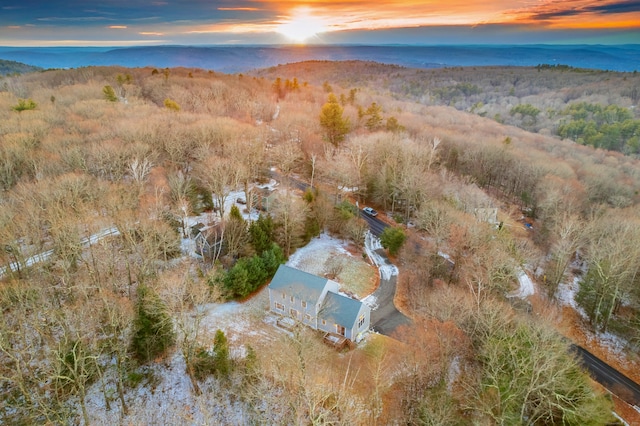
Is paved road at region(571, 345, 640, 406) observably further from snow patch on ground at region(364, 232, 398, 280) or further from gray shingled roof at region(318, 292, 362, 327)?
snow patch on ground at region(364, 232, 398, 280)

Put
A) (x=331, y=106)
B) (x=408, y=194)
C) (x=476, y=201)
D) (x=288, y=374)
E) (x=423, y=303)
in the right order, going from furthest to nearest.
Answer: (x=331, y=106), (x=408, y=194), (x=476, y=201), (x=423, y=303), (x=288, y=374)

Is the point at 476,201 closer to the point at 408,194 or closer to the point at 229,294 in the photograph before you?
the point at 408,194

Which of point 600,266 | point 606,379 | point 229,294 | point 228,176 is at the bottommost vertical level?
point 606,379

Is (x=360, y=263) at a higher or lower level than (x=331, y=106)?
lower

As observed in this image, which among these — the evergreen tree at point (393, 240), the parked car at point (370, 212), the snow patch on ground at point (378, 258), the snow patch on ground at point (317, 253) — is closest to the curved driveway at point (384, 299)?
the snow patch on ground at point (378, 258)

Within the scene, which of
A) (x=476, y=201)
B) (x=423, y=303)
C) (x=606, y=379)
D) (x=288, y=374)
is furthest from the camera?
(x=476, y=201)

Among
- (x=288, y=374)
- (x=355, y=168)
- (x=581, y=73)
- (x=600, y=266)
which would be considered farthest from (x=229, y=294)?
(x=581, y=73)

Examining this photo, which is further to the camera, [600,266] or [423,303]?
[600,266]

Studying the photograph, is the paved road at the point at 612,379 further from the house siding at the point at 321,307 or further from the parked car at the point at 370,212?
the parked car at the point at 370,212
